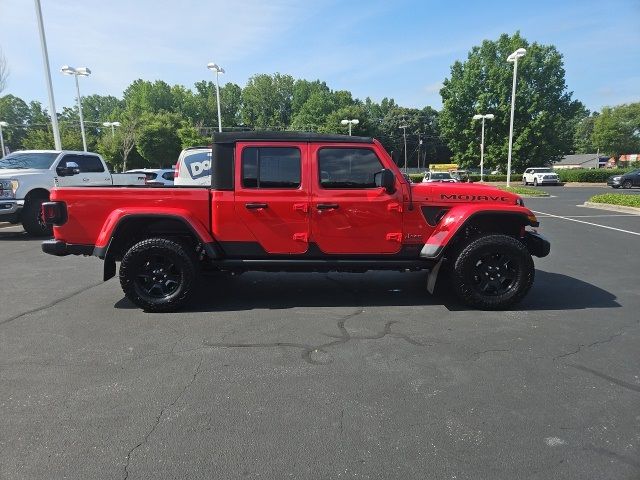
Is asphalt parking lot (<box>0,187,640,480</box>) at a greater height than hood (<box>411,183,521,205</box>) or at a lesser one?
lesser

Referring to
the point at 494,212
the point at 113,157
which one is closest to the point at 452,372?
the point at 494,212

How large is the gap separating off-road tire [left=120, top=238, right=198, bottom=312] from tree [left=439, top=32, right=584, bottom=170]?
48.8 m

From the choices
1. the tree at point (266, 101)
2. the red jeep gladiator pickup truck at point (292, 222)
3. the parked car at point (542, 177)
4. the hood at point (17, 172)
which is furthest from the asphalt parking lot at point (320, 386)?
the tree at point (266, 101)

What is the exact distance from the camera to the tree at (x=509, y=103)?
4691 centimetres

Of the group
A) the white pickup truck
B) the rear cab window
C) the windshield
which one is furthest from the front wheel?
the windshield

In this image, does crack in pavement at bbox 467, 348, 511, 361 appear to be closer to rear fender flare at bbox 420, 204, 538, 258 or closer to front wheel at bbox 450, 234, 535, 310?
front wheel at bbox 450, 234, 535, 310

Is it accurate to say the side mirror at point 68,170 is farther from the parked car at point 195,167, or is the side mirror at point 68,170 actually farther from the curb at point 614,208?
the curb at point 614,208

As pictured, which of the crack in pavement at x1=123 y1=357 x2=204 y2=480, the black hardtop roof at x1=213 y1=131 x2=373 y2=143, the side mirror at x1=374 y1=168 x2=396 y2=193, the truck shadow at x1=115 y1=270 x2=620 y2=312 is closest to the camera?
the crack in pavement at x1=123 y1=357 x2=204 y2=480

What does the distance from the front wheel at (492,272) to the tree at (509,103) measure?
47138 millimetres

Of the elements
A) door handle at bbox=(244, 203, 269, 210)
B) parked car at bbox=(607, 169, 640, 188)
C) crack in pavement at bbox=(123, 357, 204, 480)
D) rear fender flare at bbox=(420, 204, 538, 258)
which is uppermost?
door handle at bbox=(244, 203, 269, 210)

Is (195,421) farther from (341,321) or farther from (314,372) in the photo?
(341,321)

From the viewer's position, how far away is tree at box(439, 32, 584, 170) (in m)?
46.9

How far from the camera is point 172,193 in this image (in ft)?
15.9

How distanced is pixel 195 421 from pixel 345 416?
0.99 metres
